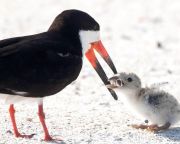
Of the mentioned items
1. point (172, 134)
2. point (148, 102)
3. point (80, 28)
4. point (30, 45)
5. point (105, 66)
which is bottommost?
point (172, 134)

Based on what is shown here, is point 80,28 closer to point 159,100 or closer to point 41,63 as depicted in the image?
point 41,63

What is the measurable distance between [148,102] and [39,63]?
1.53m

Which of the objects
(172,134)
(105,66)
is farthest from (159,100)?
(105,66)

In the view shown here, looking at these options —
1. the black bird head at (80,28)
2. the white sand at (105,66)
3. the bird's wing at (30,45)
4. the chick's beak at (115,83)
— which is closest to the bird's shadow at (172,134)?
the white sand at (105,66)

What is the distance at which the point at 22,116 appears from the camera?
29.5 feet

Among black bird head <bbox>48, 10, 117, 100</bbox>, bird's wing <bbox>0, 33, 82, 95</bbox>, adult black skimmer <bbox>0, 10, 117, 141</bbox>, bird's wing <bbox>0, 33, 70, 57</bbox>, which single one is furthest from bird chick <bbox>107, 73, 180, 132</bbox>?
bird's wing <bbox>0, 33, 70, 57</bbox>

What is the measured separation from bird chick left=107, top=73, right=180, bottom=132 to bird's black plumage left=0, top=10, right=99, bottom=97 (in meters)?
0.72

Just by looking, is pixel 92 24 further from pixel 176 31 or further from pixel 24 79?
pixel 176 31

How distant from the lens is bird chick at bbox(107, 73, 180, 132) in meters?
8.51

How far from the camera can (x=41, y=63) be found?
25.7 feet

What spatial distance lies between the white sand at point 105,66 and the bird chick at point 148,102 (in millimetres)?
166

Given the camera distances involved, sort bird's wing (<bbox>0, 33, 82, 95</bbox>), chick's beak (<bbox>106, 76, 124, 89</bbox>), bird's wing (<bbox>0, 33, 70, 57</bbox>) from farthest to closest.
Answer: chick's beak (<bbox>106, 76, 124, 89</bbox>) < bird's wing (<bbox>0, 33, 70, 57</bbox>) < bird's wing (<bbox>0, 33, 82, 95</bbox>)

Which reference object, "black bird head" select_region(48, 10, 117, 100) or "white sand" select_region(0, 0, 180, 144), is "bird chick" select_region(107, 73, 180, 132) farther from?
"black bird head" select_region(48, 10, 117, 100)

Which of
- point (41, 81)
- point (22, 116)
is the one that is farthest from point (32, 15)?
point (41, 81)
